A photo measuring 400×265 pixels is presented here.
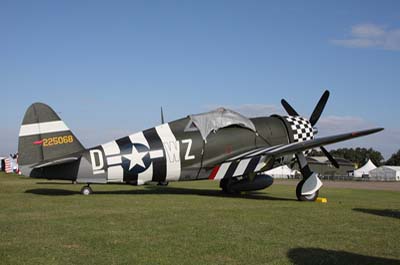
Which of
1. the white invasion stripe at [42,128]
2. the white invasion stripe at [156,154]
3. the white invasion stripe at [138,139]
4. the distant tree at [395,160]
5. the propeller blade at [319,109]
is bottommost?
the distant tree at [395,160]

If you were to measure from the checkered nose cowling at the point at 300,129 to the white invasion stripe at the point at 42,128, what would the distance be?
7.78 meters

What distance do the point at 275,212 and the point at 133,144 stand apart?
5.52m

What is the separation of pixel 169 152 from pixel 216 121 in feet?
6.62

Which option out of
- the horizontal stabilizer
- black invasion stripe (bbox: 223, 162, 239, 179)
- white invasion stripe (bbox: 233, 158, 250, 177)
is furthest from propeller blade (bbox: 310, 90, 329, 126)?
the horizontal stabilizer

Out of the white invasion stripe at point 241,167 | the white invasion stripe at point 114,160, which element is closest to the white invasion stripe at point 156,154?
the white invasion stripe at point 114,160

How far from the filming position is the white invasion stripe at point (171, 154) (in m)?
14.1

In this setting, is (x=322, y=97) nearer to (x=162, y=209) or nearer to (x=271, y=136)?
(x=271, y=136)

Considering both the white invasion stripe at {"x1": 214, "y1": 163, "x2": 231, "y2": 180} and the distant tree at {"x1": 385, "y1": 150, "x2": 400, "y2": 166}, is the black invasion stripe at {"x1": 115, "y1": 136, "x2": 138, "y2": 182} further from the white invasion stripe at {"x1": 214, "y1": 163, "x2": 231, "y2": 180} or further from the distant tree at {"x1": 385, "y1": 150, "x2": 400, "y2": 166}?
the distant tree at {"x1": 385, "y1": 150, "x2": 400, "y2": 166}

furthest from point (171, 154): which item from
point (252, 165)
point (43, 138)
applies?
point (43, 138)

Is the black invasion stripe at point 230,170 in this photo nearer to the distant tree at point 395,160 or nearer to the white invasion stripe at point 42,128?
the white invasion stripe at point 42,128

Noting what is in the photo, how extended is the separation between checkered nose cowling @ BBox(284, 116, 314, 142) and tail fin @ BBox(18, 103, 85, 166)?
732 cm

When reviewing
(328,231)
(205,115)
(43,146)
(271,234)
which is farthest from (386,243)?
(43,146)

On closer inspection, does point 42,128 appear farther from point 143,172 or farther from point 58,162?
point 143,172

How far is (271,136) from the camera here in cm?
1568
